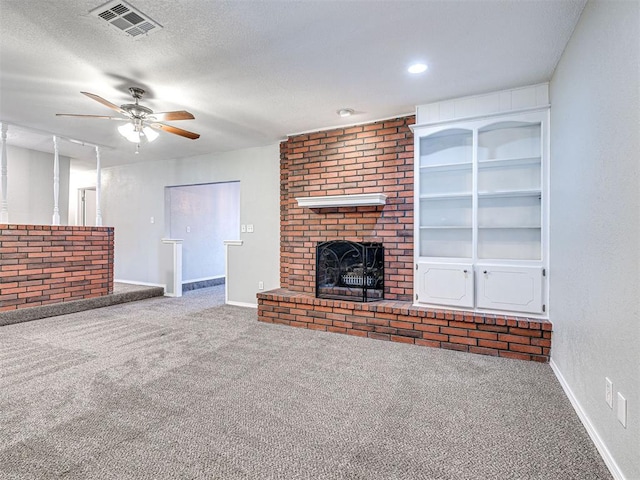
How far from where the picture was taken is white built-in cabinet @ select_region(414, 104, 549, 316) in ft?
9.98

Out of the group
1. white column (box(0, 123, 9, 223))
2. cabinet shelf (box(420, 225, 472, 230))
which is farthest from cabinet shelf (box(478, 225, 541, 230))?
white column (box(0, 123, 9, 223))

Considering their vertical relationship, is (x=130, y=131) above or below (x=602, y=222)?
above

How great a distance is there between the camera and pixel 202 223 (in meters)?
7.00

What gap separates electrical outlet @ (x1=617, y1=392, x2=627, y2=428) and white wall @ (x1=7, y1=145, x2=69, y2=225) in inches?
296

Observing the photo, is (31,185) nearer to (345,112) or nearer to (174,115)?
(174,115)

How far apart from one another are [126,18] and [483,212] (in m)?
3.32

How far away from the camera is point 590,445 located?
1.72m

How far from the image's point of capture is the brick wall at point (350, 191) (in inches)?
149

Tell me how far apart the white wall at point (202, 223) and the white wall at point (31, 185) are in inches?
75.2

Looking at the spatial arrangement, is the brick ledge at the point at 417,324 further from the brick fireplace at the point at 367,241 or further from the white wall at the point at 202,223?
the white wall at the point at 202,223

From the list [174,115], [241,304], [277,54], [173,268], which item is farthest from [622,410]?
[173,268]

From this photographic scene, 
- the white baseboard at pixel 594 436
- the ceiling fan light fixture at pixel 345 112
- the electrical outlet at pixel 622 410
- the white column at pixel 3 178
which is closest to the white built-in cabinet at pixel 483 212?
the ceiling fan light fixture at pixel 345 112

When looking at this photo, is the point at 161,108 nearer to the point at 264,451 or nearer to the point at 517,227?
the point at 264,451

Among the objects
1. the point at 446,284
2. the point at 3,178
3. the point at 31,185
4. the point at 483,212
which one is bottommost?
the point at 446,284
